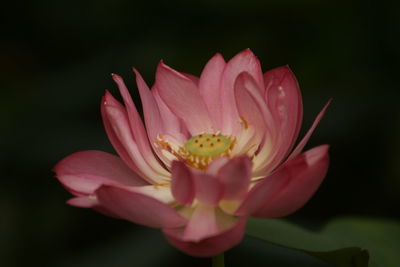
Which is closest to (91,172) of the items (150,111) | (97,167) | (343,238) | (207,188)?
(97,167)

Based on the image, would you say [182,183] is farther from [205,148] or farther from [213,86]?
[213,86]

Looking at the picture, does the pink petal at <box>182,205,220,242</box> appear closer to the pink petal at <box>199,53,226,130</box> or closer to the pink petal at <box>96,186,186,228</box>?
the pink petal at <box>96,186,186,228</box>

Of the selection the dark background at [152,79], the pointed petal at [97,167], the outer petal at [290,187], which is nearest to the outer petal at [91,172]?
the pointed petal at [97,167]

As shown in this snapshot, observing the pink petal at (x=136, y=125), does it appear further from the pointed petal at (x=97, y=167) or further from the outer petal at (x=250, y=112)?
the outer petal at (x=250, y=112)

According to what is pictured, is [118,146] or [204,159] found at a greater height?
[118,146]

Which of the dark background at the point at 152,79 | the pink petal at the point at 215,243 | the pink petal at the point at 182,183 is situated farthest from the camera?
the dark background at the point at 152,79

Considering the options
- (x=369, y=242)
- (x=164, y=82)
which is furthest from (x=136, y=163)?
(x=369, y=242)

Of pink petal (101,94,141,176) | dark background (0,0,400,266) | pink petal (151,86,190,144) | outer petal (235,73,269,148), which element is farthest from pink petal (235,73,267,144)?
dark background (0,0,400,266)
